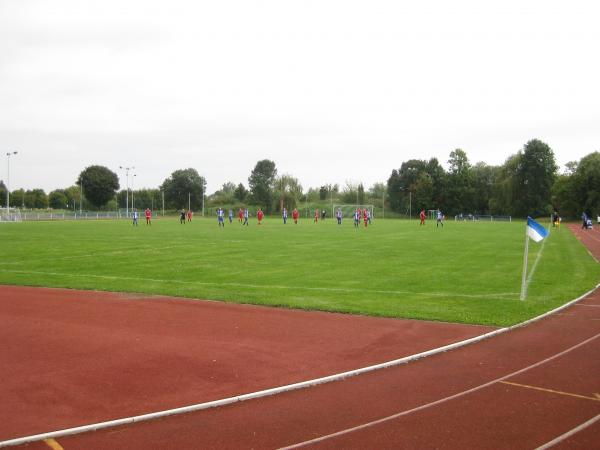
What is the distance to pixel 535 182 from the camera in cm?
9869

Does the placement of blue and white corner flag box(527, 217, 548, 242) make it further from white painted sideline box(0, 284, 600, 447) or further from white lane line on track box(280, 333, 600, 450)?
white lane line on track box(280, 333, 600, 450)

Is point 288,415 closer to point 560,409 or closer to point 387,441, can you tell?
point 387,441

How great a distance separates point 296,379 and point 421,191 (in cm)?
11095

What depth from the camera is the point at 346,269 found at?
18125mm

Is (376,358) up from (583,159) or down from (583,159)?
down

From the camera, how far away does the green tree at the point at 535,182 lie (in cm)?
9825

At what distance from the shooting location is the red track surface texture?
526 centimetres

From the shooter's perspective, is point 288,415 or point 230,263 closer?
point 288,415

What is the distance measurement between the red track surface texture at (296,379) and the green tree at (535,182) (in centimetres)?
9509

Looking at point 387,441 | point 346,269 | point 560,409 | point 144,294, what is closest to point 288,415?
point 387,441

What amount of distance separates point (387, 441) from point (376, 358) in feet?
9.14

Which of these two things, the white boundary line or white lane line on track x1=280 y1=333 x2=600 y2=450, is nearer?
white lane line on track x1=280 y1=333 x2=600 y2=450

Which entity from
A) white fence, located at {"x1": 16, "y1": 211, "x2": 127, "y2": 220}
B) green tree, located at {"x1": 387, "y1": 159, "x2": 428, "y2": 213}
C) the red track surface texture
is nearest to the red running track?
the red track surface texture

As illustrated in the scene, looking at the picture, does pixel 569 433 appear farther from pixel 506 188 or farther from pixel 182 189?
pixel 182 189
